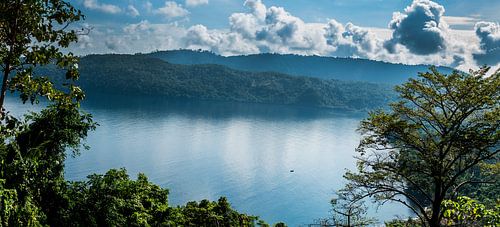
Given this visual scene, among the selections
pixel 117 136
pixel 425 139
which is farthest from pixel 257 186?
pixel 425 139

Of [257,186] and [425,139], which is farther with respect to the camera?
[257,186]

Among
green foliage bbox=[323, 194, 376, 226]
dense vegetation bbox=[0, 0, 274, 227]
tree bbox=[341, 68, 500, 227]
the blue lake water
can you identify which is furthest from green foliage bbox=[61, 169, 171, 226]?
the blue lake water

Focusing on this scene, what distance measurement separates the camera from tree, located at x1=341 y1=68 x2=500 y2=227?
41.5 feet

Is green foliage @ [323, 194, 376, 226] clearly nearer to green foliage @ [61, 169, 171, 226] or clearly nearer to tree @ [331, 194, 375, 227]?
tree @ [331, 194, 375, 227]

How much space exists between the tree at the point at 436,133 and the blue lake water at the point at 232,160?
35763 mm

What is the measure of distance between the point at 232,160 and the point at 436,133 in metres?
72.9

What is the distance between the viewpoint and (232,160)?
85.4 meters

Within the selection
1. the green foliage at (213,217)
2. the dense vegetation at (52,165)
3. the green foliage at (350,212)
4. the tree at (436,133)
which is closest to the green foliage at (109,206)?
the dense vegetation at (52,165)

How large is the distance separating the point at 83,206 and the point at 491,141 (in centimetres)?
1346

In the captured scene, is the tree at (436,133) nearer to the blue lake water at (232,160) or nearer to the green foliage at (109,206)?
the green foliage at (109,206)

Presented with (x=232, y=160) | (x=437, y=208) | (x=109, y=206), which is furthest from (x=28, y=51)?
(x=232, y=160)

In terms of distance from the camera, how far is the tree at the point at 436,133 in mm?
12664

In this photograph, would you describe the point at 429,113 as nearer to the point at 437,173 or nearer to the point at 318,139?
the point at 437,173

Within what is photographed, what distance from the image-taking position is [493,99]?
12.7 metres
